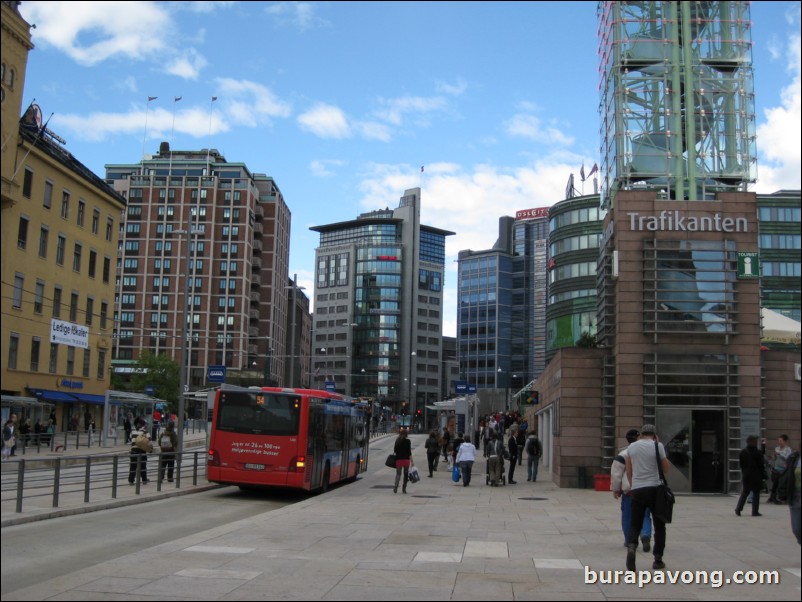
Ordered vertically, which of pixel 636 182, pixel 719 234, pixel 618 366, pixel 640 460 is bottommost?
pixel 640 460

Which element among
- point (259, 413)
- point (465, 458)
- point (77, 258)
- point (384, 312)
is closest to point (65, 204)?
point (77, 258)

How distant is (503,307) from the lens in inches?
6230

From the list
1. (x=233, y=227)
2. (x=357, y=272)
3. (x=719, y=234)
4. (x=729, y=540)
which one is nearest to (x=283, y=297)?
(x=233, y=227)

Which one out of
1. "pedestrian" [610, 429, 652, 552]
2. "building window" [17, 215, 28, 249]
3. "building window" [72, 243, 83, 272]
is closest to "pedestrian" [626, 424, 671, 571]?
"pedestrian" [610, 429, 652, 552]

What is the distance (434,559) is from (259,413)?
11.7m

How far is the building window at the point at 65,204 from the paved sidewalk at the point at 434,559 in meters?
5.97

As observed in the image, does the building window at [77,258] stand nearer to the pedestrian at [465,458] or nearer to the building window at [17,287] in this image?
the building window at [17,287]

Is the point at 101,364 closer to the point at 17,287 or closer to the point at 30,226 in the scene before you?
the point at 30,226

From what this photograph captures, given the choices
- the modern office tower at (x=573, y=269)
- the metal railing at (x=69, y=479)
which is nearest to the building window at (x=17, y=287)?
the metal railing at (x=69, y=479)

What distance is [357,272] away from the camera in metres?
169

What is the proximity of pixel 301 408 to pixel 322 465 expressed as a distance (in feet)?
9.42

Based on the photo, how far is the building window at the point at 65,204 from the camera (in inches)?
569

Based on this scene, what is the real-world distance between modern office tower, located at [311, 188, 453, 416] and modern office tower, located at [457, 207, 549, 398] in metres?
9.47

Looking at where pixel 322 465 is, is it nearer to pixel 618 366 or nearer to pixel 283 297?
pixel 618 366
